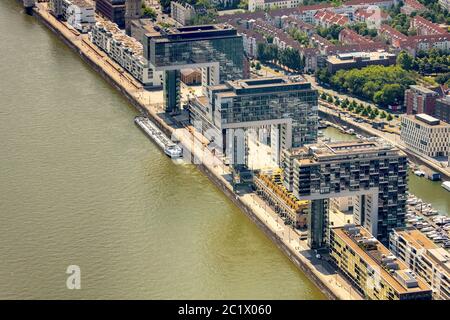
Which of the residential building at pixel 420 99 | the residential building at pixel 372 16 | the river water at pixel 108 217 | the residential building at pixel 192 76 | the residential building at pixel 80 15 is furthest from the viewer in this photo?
the residential building at pixel 80 15

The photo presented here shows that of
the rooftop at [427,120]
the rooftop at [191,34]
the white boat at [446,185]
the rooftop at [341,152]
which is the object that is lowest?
the white boat at [446,185]

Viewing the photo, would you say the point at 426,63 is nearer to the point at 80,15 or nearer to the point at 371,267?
the point at 80,15

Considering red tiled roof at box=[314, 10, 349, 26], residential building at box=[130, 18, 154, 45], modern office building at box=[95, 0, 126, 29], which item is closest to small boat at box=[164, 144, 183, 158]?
residential building at box=[130, 18, 154, 45]

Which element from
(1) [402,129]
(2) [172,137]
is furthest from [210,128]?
(1) [402,129]

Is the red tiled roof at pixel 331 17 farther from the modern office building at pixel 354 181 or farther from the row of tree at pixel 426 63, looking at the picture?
the modern office building at pixel 354 181

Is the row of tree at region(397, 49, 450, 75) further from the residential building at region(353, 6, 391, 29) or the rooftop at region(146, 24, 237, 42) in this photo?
the rooftop at region(146, 24, 237, 42)

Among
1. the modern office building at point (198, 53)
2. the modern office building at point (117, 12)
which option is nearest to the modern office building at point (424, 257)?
the modern office building at point (198, 53)

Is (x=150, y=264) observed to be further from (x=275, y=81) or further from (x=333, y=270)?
(x=275, y=81)

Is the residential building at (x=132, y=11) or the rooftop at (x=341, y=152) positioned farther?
the residential building at (x=132, y=11)
